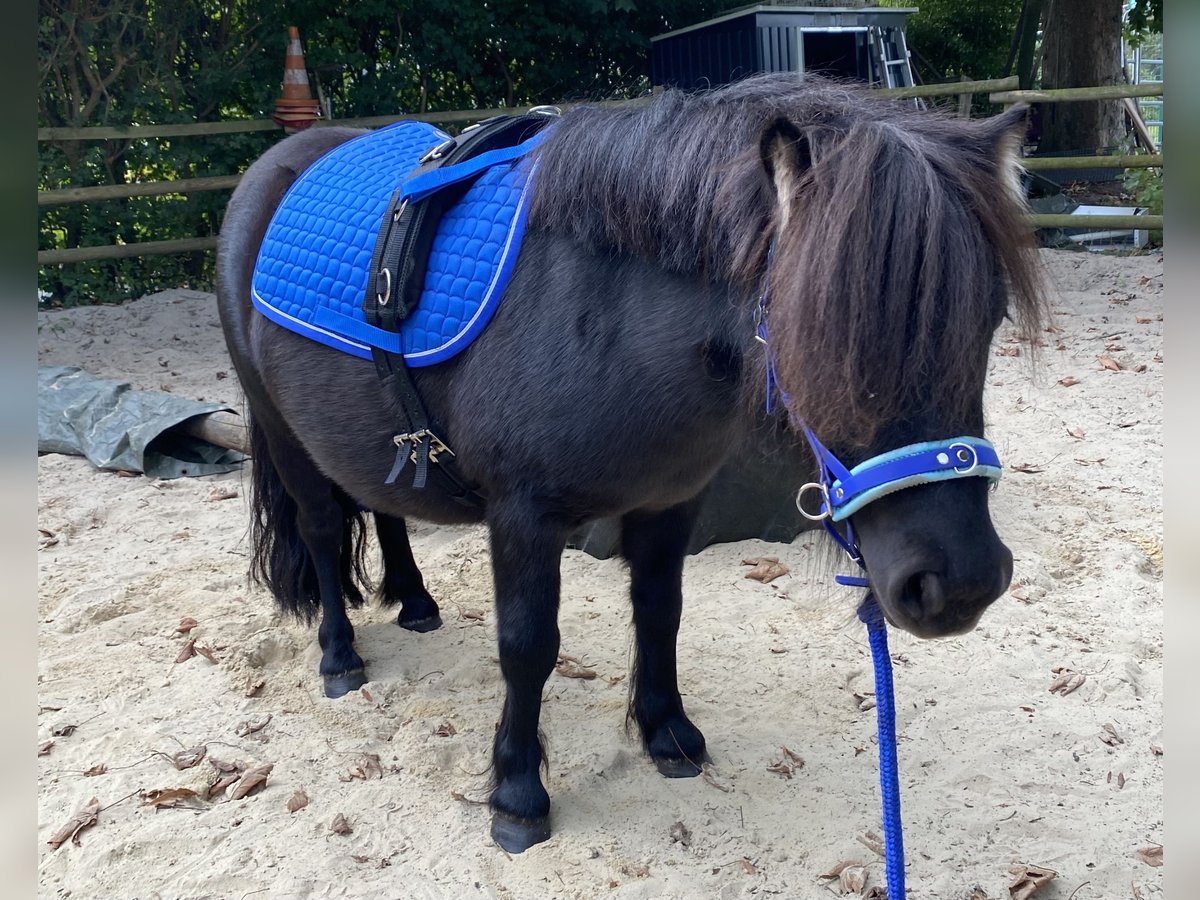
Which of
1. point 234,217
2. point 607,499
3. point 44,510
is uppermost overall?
point 234,217

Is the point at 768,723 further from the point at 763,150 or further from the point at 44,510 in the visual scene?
the point at 44,510

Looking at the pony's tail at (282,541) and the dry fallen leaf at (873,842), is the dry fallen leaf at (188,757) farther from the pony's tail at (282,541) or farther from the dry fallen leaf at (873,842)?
the dry fallen leaf at (873,842)

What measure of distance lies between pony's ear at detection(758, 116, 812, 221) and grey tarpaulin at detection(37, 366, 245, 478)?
14.3 ft

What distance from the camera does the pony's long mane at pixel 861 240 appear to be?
5.05 ft

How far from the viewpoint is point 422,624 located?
369 cm

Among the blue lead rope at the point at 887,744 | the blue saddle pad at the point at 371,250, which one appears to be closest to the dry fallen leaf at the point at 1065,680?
the blue lead rope at the point at 887,744

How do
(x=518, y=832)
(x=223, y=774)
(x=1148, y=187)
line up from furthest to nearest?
(x=1148, y=187), (x=223, y=774), (x=518, y=832)

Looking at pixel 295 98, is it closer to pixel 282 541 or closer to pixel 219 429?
pixel 219 429

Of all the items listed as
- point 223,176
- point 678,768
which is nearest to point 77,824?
point 678,768

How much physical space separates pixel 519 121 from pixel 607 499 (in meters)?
1.09

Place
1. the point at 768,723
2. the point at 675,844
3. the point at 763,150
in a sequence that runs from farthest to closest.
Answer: the point at 768,723
the point at 675,844
the point at 763,150

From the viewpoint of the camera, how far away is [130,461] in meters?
5.17

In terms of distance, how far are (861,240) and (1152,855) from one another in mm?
1824

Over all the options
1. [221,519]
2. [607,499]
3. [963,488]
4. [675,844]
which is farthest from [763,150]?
[221,519]
